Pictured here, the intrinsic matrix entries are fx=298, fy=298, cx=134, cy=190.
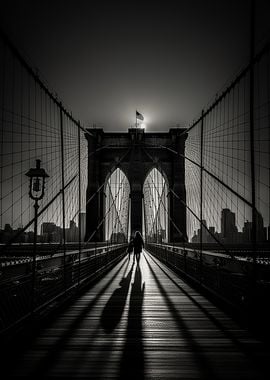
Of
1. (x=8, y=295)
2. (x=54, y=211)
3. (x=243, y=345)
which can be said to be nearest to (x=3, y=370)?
(x=8, y=295)

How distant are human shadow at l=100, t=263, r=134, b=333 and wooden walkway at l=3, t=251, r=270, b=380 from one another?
0.01 metres

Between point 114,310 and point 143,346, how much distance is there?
1473 mm

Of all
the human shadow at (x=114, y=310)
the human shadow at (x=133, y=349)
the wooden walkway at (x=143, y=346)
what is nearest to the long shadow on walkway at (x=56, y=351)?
the wooden walkway at (x=143, y=346)

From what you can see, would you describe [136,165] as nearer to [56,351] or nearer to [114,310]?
[114,310]

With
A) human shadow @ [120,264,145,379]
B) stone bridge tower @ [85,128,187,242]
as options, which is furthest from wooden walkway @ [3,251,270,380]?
stone bridge tower @ [85,128,187,242]

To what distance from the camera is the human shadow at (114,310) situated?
336cm

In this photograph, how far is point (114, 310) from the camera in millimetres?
4055

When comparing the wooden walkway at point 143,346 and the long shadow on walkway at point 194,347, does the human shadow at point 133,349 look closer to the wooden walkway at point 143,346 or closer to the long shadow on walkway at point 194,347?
the wooden walkway at point 143,346

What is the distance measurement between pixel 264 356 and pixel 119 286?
13.2 ft

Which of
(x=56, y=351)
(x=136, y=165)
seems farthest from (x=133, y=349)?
(x=136, y=165)

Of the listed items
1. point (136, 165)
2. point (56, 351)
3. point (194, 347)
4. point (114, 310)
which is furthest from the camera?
point (136, 165)

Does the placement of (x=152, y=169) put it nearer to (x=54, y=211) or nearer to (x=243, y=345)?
(x=54, y=211)

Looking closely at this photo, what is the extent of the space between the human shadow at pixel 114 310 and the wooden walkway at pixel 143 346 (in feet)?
0.04

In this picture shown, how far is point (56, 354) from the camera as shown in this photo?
2.43 m
